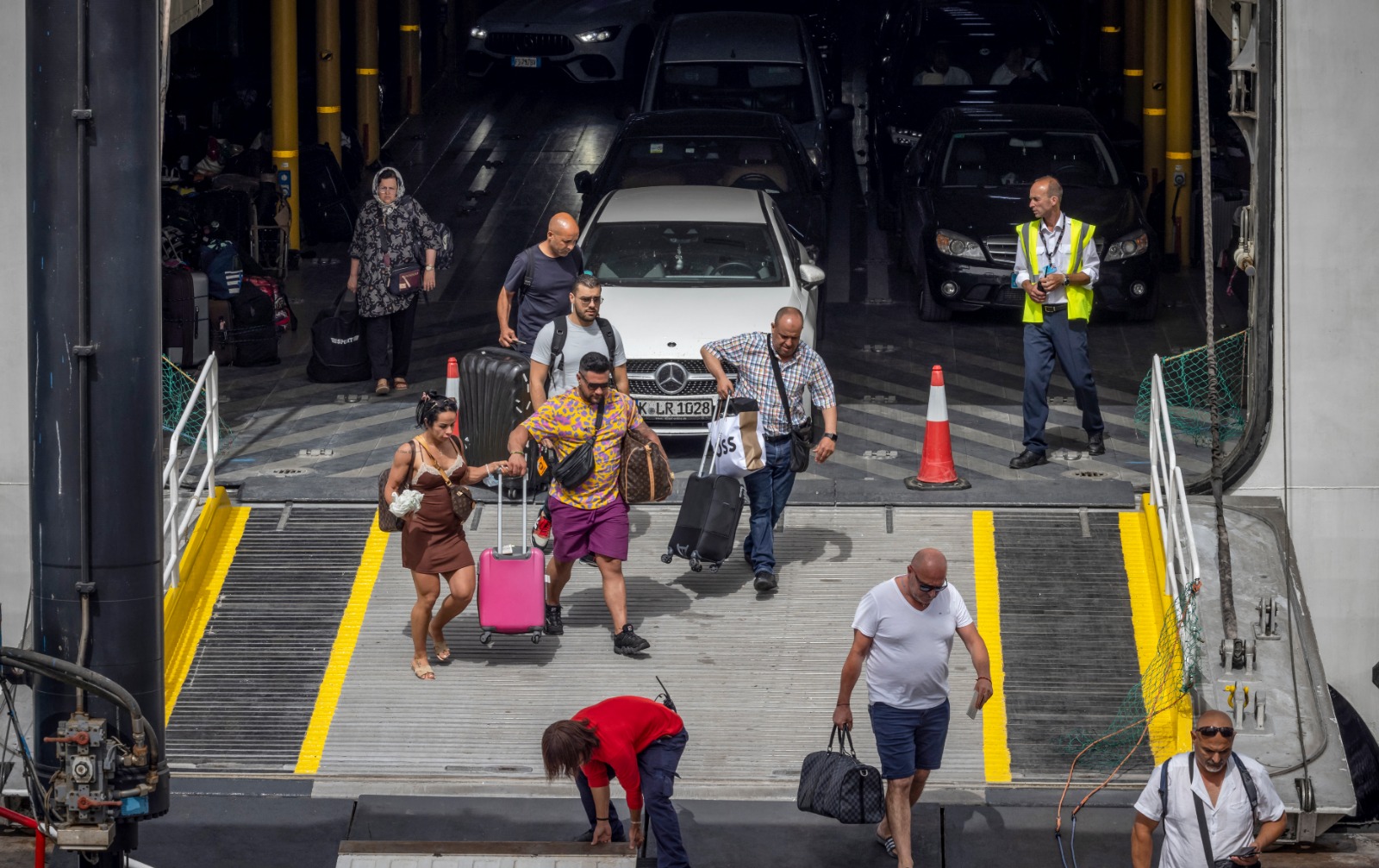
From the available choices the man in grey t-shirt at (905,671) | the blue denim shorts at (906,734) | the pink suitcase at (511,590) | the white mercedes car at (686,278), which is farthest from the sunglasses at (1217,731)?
the white mercedes car at (686,278)

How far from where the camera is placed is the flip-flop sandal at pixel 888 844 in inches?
354

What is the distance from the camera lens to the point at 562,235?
40.1 feet

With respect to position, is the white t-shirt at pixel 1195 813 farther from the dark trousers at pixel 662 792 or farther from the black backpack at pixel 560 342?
the black backpack at pixel 560 342

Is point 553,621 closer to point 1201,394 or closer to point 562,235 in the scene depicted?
point 562,235

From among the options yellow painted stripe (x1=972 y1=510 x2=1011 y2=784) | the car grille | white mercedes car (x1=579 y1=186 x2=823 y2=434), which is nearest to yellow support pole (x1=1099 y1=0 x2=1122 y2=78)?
the car grille

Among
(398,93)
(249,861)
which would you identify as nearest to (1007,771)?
(249,861)

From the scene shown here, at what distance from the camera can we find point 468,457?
41.0ft

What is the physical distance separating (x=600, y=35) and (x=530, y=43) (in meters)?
0.89

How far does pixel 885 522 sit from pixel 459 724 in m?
3.23

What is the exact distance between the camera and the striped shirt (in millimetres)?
11023

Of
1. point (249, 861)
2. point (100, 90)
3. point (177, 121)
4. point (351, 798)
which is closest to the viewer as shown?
point (100, 90)

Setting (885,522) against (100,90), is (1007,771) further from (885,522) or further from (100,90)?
(100,90)

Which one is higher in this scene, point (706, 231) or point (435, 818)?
point (706, 231)

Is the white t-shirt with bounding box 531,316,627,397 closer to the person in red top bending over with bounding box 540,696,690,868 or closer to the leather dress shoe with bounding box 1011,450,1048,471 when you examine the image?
the leather dress shoe with bounding box 1011,450,1048,471
